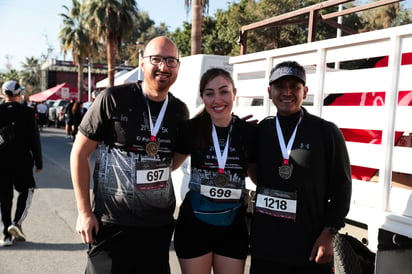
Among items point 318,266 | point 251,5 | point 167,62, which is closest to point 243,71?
point 167,62

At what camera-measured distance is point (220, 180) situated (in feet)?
8.60

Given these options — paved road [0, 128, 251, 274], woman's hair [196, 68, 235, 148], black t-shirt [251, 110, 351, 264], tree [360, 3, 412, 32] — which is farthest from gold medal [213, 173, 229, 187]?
tree [360, 3, 412, 32]

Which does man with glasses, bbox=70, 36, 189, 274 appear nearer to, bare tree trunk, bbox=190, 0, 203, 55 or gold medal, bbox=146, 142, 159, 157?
gold medal, bbox=146, 142, 159, 157

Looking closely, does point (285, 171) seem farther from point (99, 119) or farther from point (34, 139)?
point (34, 139)

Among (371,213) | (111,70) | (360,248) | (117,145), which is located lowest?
(360,248)

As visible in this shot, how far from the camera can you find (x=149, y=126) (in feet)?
8.44

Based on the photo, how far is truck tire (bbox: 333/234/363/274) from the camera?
3.06 m

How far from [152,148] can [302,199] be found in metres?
0.95

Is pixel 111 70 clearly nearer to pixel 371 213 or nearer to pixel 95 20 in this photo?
pixel 95 20

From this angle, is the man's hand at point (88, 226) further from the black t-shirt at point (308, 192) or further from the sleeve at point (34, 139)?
the sleeve at point (34, 139)

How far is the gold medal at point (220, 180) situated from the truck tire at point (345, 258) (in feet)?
3.55

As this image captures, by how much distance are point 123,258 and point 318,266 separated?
1150 millimetres

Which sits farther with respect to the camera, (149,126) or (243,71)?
(243,71)

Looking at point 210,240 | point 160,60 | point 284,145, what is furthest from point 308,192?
point 160,60
